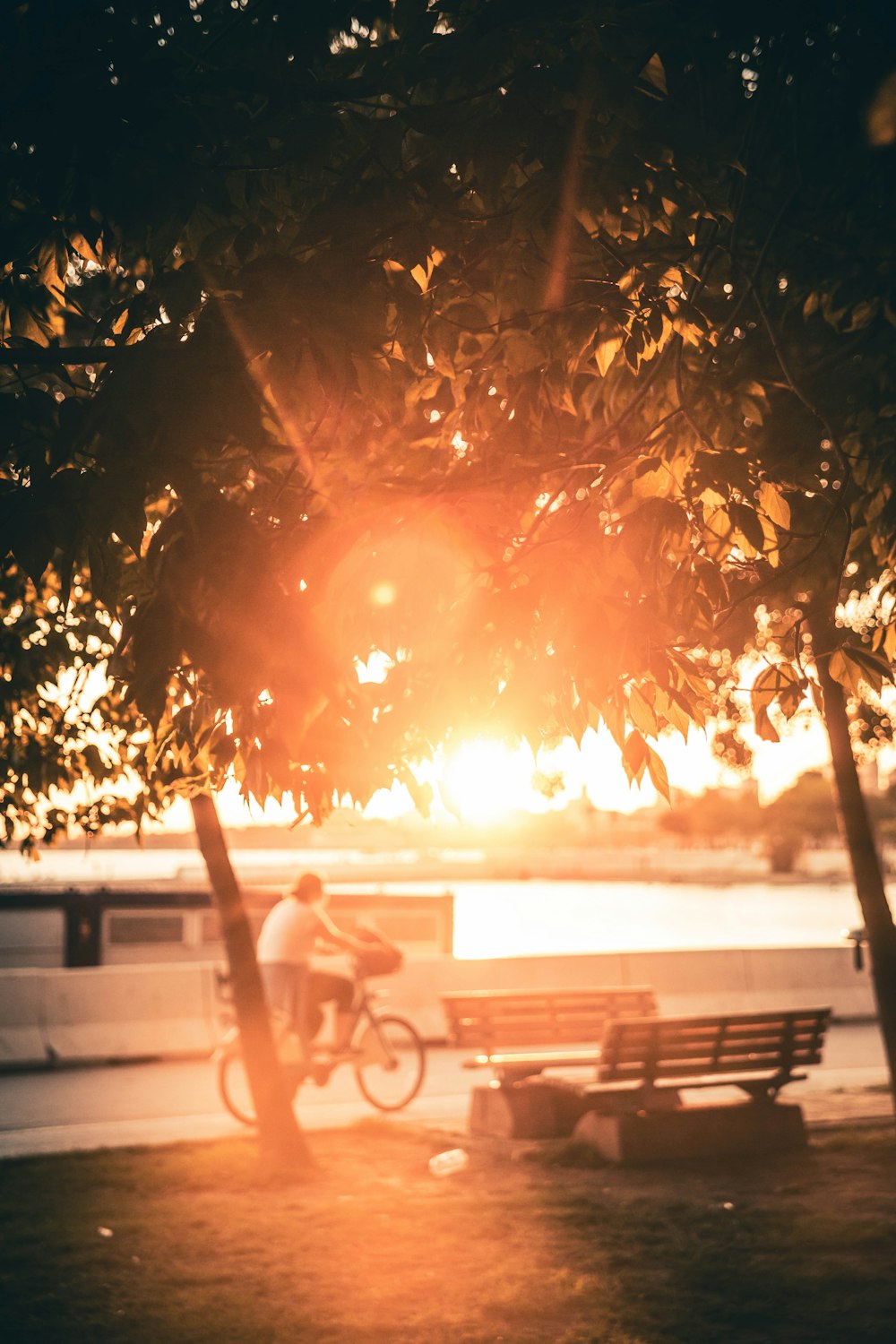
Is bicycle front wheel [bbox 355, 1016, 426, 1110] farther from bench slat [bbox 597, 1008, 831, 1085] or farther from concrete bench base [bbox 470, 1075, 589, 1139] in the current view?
bench slat [bbox 597, 1008, 831, 1085]

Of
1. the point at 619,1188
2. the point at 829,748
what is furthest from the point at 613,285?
the point at 829,748

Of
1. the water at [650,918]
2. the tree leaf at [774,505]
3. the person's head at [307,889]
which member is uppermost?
the tree leaf at [774,505]

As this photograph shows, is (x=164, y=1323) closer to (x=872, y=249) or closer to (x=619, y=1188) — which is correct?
(x=619, y=1188)

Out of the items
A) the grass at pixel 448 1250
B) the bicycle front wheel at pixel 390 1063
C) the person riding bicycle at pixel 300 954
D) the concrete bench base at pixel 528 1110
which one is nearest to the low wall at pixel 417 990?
the bicycle front wheel at pixel 390 1063

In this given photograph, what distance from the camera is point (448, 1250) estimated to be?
6855 mm

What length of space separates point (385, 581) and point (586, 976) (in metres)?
13.3

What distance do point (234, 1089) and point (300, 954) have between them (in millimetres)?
1168

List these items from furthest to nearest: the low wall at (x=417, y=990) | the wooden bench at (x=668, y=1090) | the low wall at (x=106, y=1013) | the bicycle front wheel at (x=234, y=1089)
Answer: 1. the low wall at (x=417, y=990)
2. the low wall at (x=106, y=1013)
3. the bicycle front wheel at (x=234, y=1089)
4. the wooden bench at (x=668, y=1090)

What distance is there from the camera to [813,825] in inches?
3300

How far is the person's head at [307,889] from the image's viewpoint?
424 inches

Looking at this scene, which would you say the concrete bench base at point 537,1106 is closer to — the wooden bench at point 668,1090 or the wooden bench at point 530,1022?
the wooden bench at point 668,1090

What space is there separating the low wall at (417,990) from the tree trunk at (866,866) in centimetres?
477

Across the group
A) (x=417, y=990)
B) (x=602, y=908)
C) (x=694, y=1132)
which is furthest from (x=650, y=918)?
(x=694, y=1132)

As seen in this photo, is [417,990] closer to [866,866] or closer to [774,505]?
[866,866]
